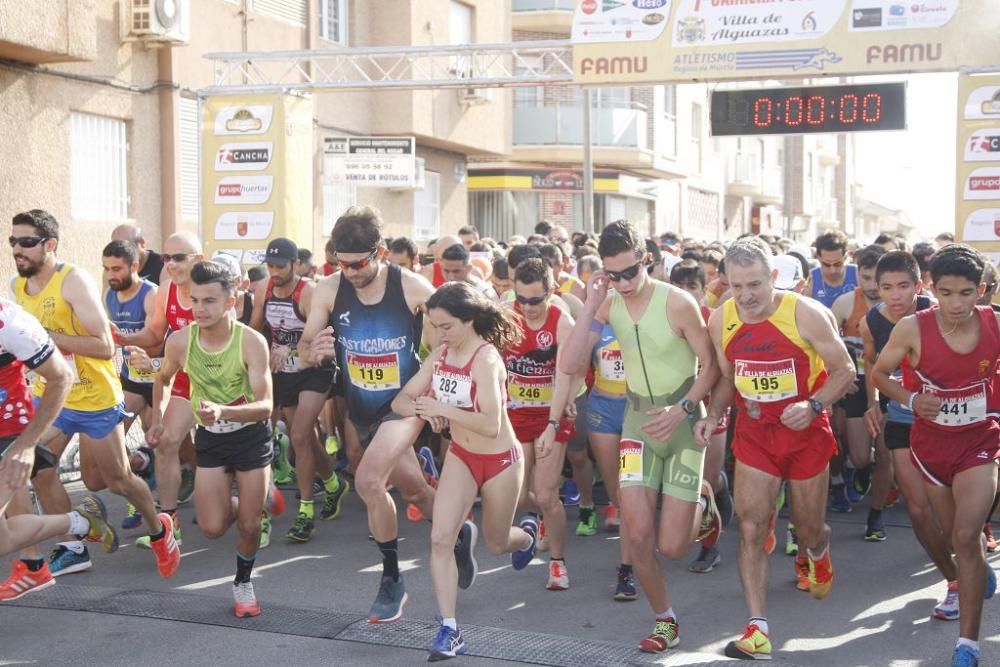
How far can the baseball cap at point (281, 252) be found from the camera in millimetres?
9508

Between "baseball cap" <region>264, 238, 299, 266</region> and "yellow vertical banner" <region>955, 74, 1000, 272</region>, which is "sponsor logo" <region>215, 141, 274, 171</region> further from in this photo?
"yellow vertical banner" <region>955, 74, 1000, 272</region>

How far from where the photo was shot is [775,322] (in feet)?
20.9

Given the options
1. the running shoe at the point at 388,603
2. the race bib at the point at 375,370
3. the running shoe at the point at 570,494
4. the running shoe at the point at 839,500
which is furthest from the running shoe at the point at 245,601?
the running shoe at the point at 839,500

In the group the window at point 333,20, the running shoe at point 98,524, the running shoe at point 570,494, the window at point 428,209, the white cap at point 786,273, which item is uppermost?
the window at point 333,20

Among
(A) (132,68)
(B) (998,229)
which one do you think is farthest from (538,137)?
(B) (998,229)

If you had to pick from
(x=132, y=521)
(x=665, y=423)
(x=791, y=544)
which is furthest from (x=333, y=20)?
(x=665, y=423)

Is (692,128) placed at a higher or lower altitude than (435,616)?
higher

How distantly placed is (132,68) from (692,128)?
3008cm

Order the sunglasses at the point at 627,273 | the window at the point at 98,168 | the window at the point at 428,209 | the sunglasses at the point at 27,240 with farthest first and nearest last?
the window at the point at 428,209
the window at the point at 98,168
the sunglasses at the point at 27,240
the sunglasses at the point at 627,273

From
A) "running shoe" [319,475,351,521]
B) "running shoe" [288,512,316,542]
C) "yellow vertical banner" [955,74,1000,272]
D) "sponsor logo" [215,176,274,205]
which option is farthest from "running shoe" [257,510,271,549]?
"yellow vertical banner" [955,74,1000,272]

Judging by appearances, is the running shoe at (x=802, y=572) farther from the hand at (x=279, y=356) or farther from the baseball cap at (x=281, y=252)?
the baseball cap at (x=281, y=252)

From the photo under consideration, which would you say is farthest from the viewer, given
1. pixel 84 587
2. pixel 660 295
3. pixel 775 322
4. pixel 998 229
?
pixel 998 229

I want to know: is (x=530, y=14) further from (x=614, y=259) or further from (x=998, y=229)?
(x=614, y=259)

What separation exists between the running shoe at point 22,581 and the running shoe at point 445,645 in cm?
237
